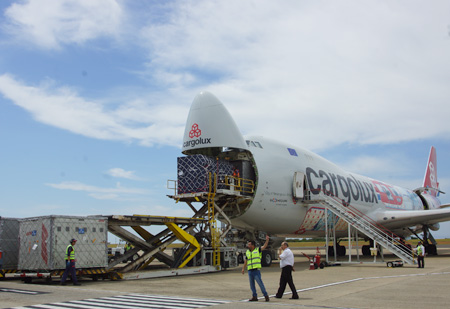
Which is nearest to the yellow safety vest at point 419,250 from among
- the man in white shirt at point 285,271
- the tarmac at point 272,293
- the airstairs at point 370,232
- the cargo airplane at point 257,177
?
the airstairs at point 370,232

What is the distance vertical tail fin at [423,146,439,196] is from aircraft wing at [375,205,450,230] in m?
18.0

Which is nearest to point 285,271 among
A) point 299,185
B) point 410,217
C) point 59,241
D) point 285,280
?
point 285,280

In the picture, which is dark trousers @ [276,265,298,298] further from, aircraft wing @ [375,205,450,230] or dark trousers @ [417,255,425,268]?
aircraft wing @ [375,205,450,230]

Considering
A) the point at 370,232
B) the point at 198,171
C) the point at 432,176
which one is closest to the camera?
the point at 198,171

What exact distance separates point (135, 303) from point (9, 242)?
10049 millimetres

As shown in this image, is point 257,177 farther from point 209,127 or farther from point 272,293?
point 272,293

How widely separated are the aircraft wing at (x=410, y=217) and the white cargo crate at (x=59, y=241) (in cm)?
2169

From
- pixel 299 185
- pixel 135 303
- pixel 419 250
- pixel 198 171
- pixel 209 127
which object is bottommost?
pixel 135 303

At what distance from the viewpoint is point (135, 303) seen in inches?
363

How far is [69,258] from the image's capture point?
44.0ft

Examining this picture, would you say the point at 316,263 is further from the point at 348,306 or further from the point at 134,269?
the point at 348,306

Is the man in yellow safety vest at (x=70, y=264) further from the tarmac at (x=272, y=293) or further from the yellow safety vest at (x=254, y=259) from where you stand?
the yellow safety vest at (x=254, y=259)

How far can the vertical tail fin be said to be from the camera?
159 ft

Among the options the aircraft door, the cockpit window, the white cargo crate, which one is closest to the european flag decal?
the aircraft door
